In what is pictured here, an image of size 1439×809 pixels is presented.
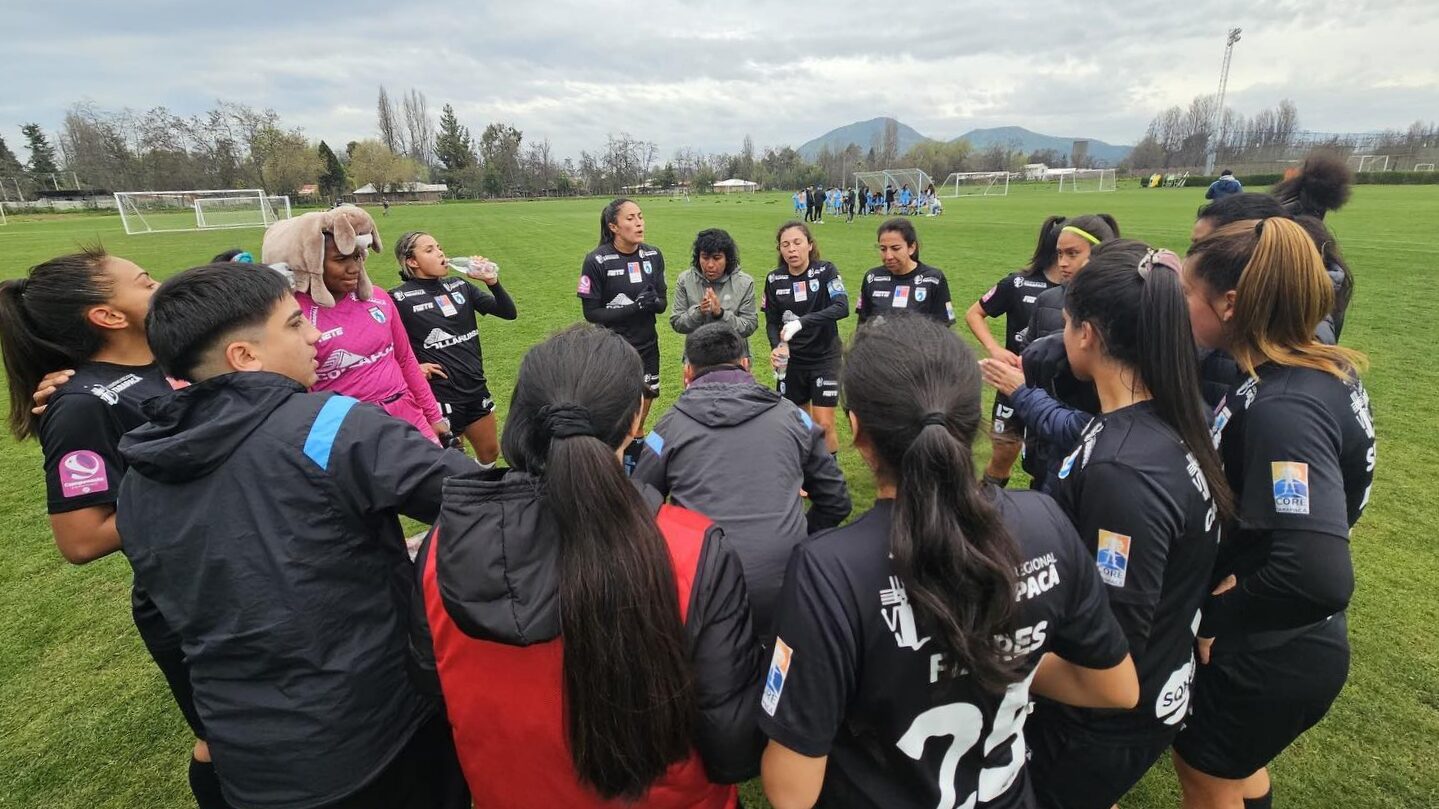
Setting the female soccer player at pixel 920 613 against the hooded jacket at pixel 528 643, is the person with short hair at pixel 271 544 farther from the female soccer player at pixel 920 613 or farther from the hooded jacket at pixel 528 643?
the female soccer player at pixel 920 613

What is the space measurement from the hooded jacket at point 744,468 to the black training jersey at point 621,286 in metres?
3.08

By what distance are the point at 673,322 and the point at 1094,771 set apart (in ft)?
14.2

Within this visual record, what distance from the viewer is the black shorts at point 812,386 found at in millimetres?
5566

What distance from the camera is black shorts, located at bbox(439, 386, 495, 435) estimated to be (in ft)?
16.3

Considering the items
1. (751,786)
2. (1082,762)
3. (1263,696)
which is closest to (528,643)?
(1082,762)

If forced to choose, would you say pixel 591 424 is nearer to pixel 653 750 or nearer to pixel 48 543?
pixel 653 750

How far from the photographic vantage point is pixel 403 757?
6.32ft

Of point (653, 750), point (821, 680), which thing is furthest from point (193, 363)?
point (821, 680)

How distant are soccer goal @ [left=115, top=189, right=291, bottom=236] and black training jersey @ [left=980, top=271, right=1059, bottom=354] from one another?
1531 inches

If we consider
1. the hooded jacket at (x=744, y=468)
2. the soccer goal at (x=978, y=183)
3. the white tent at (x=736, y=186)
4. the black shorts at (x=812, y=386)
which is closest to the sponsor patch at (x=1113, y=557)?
the hooded jacket at (x=744, y=468)

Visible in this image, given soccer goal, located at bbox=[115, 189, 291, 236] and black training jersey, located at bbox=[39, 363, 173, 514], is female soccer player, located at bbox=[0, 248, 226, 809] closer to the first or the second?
black training jersey, located at bbox=[39, 363, 173, 514]

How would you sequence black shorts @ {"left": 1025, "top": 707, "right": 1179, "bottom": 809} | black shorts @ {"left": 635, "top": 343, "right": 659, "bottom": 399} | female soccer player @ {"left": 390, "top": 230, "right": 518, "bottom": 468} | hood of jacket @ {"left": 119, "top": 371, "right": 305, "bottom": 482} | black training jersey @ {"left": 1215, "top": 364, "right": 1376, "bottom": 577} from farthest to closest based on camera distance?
black shorts @ {"left": 635, "top": 343, "right": 659, "bottom": 399} < female soccer player @ {"left": 390, "top": 230, "right": 518, "bottom": 468} < black shorts @ {"left": 1025, "top": 707, "right": 1179, "bottom": 809} < black training jersey @ {"left": 1215, "top": 364, "right": 1376, "bottom": 577} < hood of jacket @ {"left": 119, "top": 371, "right": 305, "bottom": 482}

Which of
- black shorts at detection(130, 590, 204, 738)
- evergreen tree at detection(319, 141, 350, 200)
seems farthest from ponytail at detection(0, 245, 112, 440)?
evergreen tree at detection(319, 141, 350, 200)

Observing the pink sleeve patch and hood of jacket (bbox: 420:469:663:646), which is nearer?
hood of jacket (bbox: 420:469:663:646)
